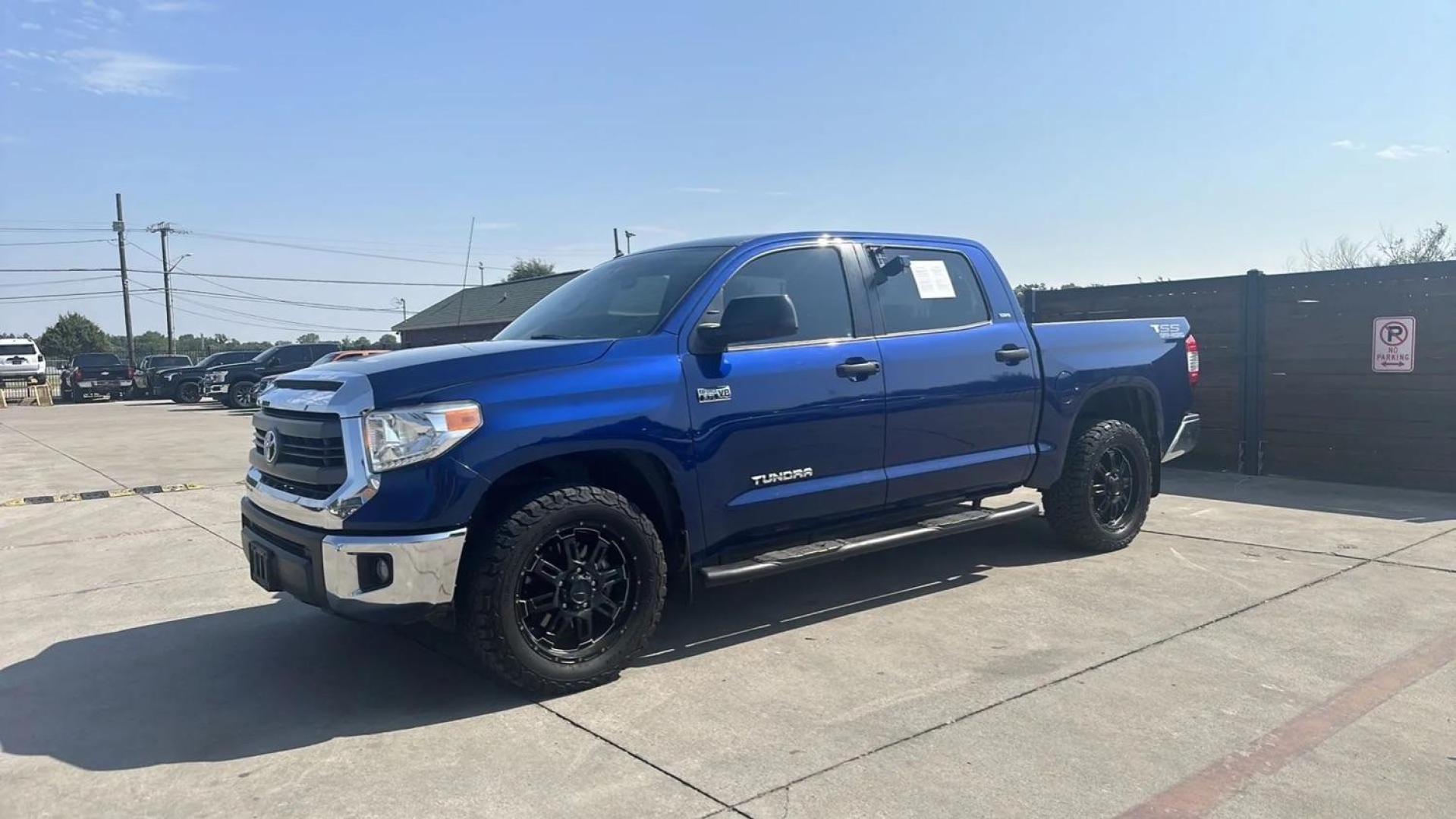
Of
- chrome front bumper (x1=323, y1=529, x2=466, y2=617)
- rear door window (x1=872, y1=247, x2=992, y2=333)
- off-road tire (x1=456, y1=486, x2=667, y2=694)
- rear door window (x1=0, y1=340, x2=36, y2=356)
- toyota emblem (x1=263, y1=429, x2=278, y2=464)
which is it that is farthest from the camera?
rear door window (x1=0, y1=340, x2=36, y2=356)

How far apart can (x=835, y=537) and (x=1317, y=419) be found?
681 cm

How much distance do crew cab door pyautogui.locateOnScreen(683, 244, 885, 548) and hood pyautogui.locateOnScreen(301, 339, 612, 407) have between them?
1.79 ft

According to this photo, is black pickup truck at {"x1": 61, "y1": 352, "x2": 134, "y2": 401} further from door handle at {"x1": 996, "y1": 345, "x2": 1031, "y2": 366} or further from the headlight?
Answer: door handle at {"x1": 996, "y1": 345, "x2": 1031, "y2": 366}

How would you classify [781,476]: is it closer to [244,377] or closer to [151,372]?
[244,377]

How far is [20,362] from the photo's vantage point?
3631 cm

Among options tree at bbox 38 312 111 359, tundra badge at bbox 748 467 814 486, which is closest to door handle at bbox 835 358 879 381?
tundra badge at bbox 748 467 814 486

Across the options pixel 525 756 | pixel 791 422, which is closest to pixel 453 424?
pixel 525 756

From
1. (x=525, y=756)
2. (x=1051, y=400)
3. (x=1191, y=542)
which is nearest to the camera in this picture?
(x=525, y=756)

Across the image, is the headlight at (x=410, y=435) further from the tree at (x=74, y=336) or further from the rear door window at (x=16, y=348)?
the tree at (x=74, y=336)

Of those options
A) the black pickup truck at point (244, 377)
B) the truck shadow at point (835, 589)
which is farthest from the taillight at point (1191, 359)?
the black pickup truck at point (244, 377)

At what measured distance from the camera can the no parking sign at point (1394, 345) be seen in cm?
870

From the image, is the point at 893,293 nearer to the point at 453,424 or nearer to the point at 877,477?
the point at 877,477

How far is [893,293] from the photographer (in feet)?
17.6

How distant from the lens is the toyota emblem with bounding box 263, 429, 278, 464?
431cm
